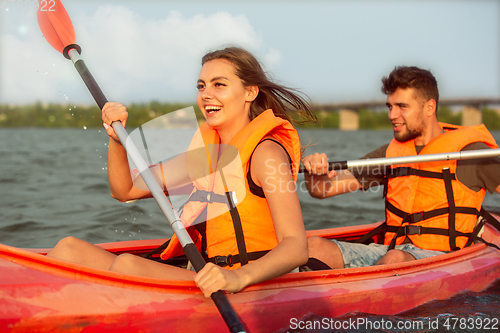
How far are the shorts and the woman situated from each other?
95 cm

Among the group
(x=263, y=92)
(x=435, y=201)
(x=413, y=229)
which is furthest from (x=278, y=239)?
(x=435, y=201)

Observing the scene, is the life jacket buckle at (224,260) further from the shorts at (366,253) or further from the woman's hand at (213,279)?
the shorts at (366,253)

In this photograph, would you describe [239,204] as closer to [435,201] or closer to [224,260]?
[224,260]

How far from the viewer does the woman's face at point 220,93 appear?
185 centimetres

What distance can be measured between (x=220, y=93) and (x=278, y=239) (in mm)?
730

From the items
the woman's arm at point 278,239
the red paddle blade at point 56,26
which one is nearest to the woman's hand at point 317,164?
the woman's arm at point 278,239

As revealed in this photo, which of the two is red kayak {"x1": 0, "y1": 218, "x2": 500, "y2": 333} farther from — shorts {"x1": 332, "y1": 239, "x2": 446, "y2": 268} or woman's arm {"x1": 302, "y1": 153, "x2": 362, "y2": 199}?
woman's arm {"x1": 302, "y1": 153, "x2": 362, "y2": 199}

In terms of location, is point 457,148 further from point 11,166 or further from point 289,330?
point 11,166

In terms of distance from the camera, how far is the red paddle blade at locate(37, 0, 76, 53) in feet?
8.01

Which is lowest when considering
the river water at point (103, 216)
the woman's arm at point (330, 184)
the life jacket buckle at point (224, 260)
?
the river water at point (103, 216)

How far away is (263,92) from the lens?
2.05 m

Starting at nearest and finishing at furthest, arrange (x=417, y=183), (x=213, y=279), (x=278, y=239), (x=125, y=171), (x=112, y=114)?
(x=213, y=279) < (x=278, y=239) < (x=112, y=114) < (x=125, y=171) < (x=417, y=183)

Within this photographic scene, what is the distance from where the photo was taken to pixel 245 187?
1.78 meters

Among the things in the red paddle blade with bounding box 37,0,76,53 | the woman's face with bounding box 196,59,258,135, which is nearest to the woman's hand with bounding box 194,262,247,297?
the woman's face with bounding box 196,59,258,135
